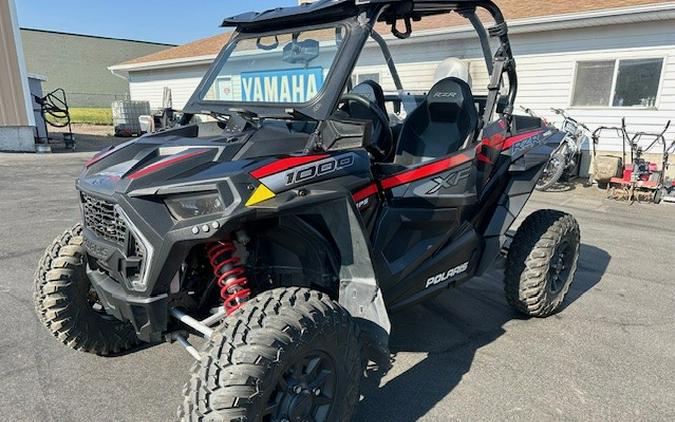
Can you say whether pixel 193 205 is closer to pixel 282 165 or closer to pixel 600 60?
pixel 282 165

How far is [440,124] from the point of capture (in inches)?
143

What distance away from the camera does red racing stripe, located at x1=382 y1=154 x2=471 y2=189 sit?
281cm

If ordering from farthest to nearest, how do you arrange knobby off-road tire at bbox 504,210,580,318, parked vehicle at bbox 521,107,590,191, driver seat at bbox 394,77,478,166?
parked vehicle at bbox 521,107,590,191 < knobby off-road tire at bbox 504,210,580,318 < driver seat at bbox 394,77,478,166

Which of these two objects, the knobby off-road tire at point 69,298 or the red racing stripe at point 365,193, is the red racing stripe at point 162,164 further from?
the knobby off-road tire at point 69,298

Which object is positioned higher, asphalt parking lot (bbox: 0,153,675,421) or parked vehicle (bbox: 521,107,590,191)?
parked vehicle (bbox: 521,107,590,191)

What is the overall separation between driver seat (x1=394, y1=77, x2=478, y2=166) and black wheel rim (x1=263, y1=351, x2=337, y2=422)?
67.1 inches

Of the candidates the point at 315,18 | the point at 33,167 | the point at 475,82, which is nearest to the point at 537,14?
the point at 475,82

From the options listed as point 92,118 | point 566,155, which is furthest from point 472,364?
point 92,118

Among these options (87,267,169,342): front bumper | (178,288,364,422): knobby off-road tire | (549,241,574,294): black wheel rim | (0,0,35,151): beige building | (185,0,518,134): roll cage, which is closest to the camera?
(178,288,364,422): knobby off-road tire

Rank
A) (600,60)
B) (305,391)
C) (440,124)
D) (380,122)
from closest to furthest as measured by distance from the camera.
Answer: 1. (305,391)
2. (380,122)
3. (440,124)
4. (600,60)

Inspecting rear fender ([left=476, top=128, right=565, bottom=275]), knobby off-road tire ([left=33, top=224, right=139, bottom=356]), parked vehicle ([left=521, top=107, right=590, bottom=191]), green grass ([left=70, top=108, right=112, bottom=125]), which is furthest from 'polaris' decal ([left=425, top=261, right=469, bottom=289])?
green grass ([left=70, top=108, right=112, bottom=125])

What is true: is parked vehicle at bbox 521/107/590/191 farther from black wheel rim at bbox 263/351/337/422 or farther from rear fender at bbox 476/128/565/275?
black wheel rim at bbox 263/351/337/422

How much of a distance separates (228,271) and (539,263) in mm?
2415

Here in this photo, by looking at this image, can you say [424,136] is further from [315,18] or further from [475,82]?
[315,18]
